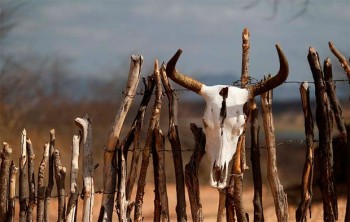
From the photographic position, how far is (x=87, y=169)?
4547 millimetres

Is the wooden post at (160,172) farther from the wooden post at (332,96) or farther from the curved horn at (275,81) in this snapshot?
the wooden post at (332,96)

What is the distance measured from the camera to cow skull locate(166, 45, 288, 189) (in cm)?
404

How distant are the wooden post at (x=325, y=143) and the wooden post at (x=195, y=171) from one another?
811 mm

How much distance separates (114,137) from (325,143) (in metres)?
1.44

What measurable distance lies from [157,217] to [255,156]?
82 centimetres

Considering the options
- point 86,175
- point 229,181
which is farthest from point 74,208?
point 229,181

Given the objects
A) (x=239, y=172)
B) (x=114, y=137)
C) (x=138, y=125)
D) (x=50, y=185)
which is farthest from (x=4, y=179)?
(x=239, y=172)

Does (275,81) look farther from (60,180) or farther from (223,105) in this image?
(60,180)

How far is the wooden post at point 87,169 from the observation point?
14.9ft

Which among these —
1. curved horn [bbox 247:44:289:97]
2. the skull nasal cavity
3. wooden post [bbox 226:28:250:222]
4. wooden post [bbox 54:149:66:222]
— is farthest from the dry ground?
the skull nasal cavity

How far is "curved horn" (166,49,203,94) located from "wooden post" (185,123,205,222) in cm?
34

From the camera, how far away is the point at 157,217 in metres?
4.62

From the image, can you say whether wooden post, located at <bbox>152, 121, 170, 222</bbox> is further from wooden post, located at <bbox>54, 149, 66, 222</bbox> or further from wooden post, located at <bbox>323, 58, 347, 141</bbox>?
wooden post, located at <bbox>323, 58, 347, 141</bbox>

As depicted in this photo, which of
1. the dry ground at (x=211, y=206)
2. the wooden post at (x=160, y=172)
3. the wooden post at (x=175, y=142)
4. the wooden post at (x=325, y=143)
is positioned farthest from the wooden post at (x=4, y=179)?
the dry ground at (x=211, y=206)
